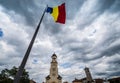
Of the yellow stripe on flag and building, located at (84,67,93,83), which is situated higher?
building, located at (84,67,93,83)

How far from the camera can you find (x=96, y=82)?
60781 mm

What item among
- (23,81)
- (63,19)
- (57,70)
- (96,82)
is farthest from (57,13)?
(57,70)

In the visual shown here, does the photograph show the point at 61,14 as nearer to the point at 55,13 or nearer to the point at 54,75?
the point at 55,13

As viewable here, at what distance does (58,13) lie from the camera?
28.2 ft

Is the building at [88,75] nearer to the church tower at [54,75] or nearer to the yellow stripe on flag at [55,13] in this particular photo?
the church tower at [54,75]

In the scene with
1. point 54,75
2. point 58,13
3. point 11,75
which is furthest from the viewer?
point 54,75

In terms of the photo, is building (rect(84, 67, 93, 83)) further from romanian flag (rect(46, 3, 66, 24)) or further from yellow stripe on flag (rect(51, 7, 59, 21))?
yellow stripe on flag (rect(51, 7, 59, 21))

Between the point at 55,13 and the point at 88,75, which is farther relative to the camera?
the point at 88,75

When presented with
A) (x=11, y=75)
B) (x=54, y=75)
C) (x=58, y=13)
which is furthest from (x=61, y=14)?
(x=54, y=75)

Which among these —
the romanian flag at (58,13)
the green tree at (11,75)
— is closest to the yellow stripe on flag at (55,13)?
the romanian flag at (58,13)

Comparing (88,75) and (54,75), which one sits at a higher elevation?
(54,75)

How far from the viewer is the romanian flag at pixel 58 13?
8.52m

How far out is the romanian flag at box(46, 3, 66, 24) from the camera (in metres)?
8.52

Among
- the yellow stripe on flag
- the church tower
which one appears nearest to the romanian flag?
the yellow stripe on flag
